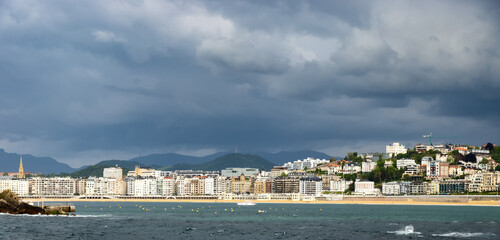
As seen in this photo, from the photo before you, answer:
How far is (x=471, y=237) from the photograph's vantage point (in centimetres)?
7369

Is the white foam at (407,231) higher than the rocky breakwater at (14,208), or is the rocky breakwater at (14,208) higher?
the rocky breakwater at (14,208)

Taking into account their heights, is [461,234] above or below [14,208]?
below

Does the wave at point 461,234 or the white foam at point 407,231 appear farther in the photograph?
the white foam at point 407,231

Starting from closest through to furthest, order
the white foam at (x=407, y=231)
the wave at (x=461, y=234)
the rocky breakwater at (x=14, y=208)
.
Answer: the wave at (x=461, y=234), the white foam at (x=407, y=231), the rocky breakwater at (x=14, y=208)

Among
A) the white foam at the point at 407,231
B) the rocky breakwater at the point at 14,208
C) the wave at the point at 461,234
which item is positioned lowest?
the wave at the point at 461,234

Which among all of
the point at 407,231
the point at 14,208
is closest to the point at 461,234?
the point at 407,231

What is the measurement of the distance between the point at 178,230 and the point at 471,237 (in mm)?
33119

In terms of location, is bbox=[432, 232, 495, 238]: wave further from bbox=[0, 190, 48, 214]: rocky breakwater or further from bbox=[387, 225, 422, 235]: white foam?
bbox=[0, 190, 48, 214]: rocky breakwater

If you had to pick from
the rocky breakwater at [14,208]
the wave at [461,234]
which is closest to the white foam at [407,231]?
the wave at [461,234]

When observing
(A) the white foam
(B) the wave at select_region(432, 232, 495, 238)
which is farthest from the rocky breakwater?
(B) the wave at select_region(432, 232, 495, 238)

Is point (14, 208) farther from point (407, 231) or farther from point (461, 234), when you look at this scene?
point (461, 234)

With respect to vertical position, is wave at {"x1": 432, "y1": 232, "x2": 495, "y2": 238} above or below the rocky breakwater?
below

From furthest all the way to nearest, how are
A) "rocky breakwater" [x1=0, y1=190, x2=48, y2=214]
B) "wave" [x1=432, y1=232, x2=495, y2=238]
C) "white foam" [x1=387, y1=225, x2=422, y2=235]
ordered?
"rocky breakwater" [x1=0, y1=190, x2=48, y2=214] → "white foam" [x1=387, y1=225, x2=422, y2=235] → "wave" [x1=432, y1=232, x2=495, y2=238]

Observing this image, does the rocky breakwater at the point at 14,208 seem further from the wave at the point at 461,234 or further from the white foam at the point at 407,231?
the wave at the point at 461,234
